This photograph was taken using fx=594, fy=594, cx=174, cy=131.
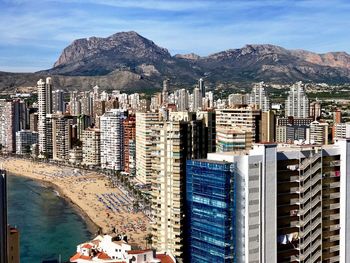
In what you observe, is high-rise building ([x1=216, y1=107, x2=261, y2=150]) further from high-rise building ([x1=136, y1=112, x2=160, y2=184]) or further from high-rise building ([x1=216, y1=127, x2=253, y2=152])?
high-rise building ([x1=216, y1=127, x2=253, y2=152])

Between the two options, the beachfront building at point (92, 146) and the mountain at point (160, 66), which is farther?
the mountain at point (160, 66)

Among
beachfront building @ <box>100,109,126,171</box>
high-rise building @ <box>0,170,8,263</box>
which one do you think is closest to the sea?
beachfront building @ <box>100,109,126,171</box>

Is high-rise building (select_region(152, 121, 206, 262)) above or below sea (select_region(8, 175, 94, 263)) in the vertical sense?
above

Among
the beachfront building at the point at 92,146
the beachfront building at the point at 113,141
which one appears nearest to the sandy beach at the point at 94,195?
the beachfront building at the point at 113,141

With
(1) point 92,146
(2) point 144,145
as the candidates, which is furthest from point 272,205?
(1) point 92,146

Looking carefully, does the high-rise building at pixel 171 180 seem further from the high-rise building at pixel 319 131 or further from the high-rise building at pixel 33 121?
the high-rise building at pixel 33 121

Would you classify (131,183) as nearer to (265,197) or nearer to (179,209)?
(179,209)
